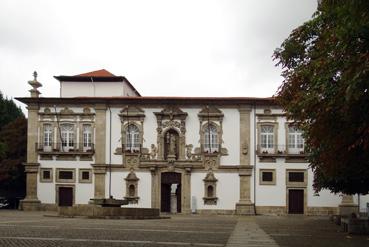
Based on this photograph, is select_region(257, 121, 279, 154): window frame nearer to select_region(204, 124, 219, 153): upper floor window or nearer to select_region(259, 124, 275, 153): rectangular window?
select_region(259, 124, 275, 153): rectangular window

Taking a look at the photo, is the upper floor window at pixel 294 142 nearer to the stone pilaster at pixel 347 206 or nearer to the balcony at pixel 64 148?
the stone pilaster at pixel 347 206

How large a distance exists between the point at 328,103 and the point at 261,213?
36.9 metres

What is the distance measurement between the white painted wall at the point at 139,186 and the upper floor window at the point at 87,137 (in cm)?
282

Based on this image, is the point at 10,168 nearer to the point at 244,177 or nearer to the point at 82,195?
the point at 82,195

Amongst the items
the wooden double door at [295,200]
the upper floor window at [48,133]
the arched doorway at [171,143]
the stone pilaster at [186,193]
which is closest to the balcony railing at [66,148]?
the upper floor window at [48,133]

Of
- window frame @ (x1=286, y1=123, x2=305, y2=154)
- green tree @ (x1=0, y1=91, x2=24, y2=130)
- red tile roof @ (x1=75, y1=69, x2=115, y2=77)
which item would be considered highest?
red tile roof @ (x1=75, y1=69, x2=115, y2=77)

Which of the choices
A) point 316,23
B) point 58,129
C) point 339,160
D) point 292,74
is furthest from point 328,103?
point 58,129

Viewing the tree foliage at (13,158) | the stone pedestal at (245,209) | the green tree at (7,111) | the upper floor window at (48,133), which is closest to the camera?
the stone pedestal at (245,209)

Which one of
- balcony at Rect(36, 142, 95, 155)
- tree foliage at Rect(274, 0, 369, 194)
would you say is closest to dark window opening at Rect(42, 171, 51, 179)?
balcony at Rect(36, 142, 95, 155)

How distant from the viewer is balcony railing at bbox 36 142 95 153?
50.3 meters

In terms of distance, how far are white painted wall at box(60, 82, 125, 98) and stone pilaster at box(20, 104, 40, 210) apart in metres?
5.11

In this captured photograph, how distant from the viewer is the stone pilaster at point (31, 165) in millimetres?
49625

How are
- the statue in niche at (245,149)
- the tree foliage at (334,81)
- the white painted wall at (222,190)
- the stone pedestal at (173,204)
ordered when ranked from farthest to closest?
the stone pedestal at (173,204), the statue in niche at (245,149), the white painted wall at (222,190), the tree foliage at (334,81)

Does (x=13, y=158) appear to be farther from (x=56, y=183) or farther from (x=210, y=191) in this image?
(x=210, y=191)
